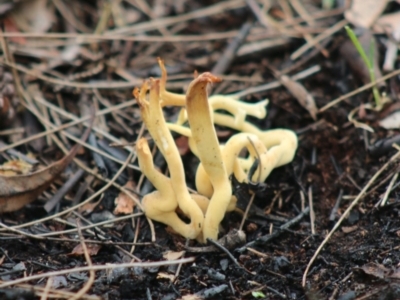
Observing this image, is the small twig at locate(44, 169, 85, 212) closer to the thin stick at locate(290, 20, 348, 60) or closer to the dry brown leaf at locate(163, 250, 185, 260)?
the dry brown leaf at locate(163, 250, 185, 260)

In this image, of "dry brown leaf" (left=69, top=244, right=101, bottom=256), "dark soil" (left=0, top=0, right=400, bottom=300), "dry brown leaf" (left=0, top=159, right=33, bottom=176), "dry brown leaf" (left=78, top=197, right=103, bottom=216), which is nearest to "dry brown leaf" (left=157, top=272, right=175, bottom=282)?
"dark soil" (left=0, top=0, right=400, bottom=300)

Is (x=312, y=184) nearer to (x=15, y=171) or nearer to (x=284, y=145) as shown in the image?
(x=284, y=145)

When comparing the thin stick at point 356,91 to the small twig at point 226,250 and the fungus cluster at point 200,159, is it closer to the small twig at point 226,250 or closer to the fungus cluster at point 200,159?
the fungus cluster at point 200,159

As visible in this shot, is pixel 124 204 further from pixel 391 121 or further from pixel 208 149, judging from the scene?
pixel 391 121

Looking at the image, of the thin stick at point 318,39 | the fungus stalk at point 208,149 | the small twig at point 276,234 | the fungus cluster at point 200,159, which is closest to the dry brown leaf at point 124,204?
the fungus cluster at point 200,159

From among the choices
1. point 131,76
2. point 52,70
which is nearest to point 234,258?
point 131,76

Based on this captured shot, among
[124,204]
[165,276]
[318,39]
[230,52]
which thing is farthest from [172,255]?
[318,39]
